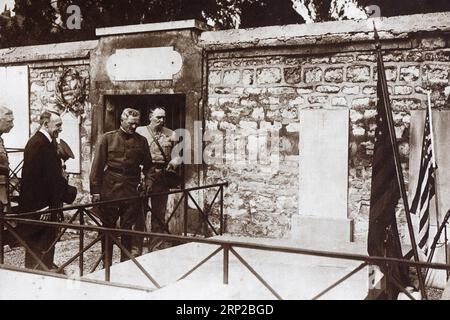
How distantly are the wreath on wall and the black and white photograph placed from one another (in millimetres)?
26

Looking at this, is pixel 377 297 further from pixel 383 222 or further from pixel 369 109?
pixel 369 109

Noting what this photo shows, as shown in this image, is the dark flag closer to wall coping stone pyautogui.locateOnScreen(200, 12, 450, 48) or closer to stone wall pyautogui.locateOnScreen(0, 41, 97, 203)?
wall coping stone pyautogui.locateOnScreen(200, 12, 450, 48)

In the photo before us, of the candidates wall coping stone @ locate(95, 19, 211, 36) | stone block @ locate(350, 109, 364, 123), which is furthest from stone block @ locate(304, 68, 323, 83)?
wall coping stone @ locate(95, 19, 211, 36)

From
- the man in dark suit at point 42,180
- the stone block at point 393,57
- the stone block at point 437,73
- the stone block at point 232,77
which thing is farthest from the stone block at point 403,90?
the man in dark suit at point 42,180

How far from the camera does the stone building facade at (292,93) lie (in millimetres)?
6406

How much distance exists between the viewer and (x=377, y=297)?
4.68 metres

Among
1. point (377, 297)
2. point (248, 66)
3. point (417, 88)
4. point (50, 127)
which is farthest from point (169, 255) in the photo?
point (417, 88)

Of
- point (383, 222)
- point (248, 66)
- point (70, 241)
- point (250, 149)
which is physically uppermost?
point (248, 66)

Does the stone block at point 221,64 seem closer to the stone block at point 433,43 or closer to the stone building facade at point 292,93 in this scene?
the stone building facade at point 292,93

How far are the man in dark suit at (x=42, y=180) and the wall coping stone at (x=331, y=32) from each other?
271cm

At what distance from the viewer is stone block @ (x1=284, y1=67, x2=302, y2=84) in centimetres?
703

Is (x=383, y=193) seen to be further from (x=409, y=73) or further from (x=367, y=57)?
(x=367, y=57)

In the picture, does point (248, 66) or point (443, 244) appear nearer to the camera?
point (443, 244)

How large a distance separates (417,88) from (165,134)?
3.53 meters
